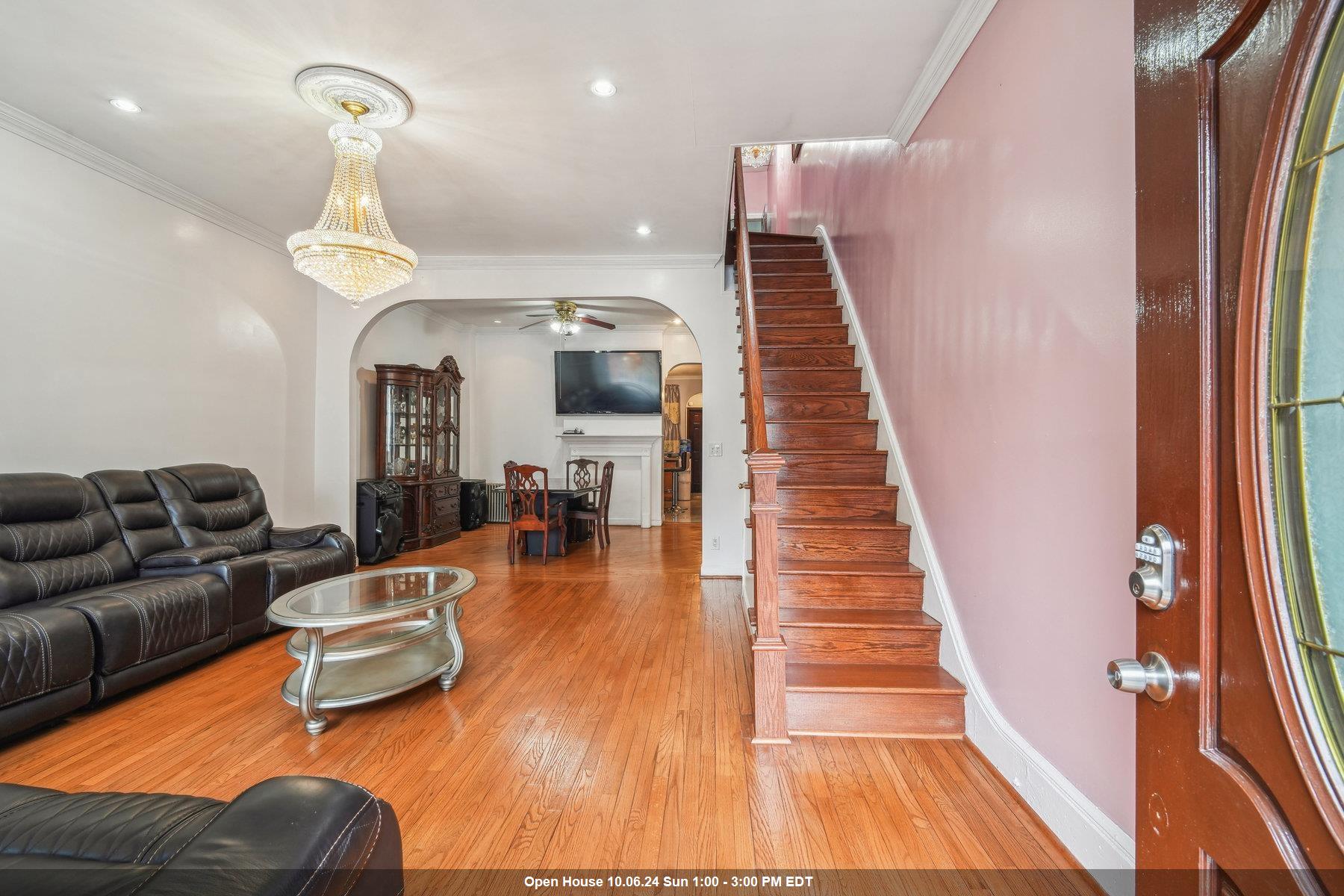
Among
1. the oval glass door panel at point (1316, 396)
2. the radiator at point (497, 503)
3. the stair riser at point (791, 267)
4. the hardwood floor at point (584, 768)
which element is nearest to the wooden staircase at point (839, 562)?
the hardwood floor at point (584, 768)

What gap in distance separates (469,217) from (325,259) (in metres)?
1.59

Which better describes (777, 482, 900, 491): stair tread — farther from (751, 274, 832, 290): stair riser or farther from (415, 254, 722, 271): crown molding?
(415, 254, 722, 271): crown molding

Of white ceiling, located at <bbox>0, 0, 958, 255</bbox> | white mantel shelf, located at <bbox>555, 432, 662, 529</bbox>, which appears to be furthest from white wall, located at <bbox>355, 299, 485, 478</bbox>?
white ceiling, located at <bbox>0, 0, 958, 255</bbox>

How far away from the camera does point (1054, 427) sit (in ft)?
5.53

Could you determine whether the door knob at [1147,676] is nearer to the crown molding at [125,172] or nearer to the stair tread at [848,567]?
the stair tread at [848,567]

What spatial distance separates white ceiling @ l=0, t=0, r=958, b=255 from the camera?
216 centimetres

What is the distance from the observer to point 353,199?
295 cm

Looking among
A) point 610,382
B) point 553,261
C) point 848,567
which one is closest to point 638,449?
point 610,382

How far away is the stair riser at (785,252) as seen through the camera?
5.16 metres

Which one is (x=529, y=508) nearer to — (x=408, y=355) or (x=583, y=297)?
(x=583, y=297)

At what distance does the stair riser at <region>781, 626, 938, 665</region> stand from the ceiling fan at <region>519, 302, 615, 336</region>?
16.5 ft

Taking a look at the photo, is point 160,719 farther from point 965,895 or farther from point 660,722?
point 965,895

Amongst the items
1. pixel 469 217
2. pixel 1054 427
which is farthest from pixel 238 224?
pixel 1054 427

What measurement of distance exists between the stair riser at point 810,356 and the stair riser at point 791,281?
0.98m
